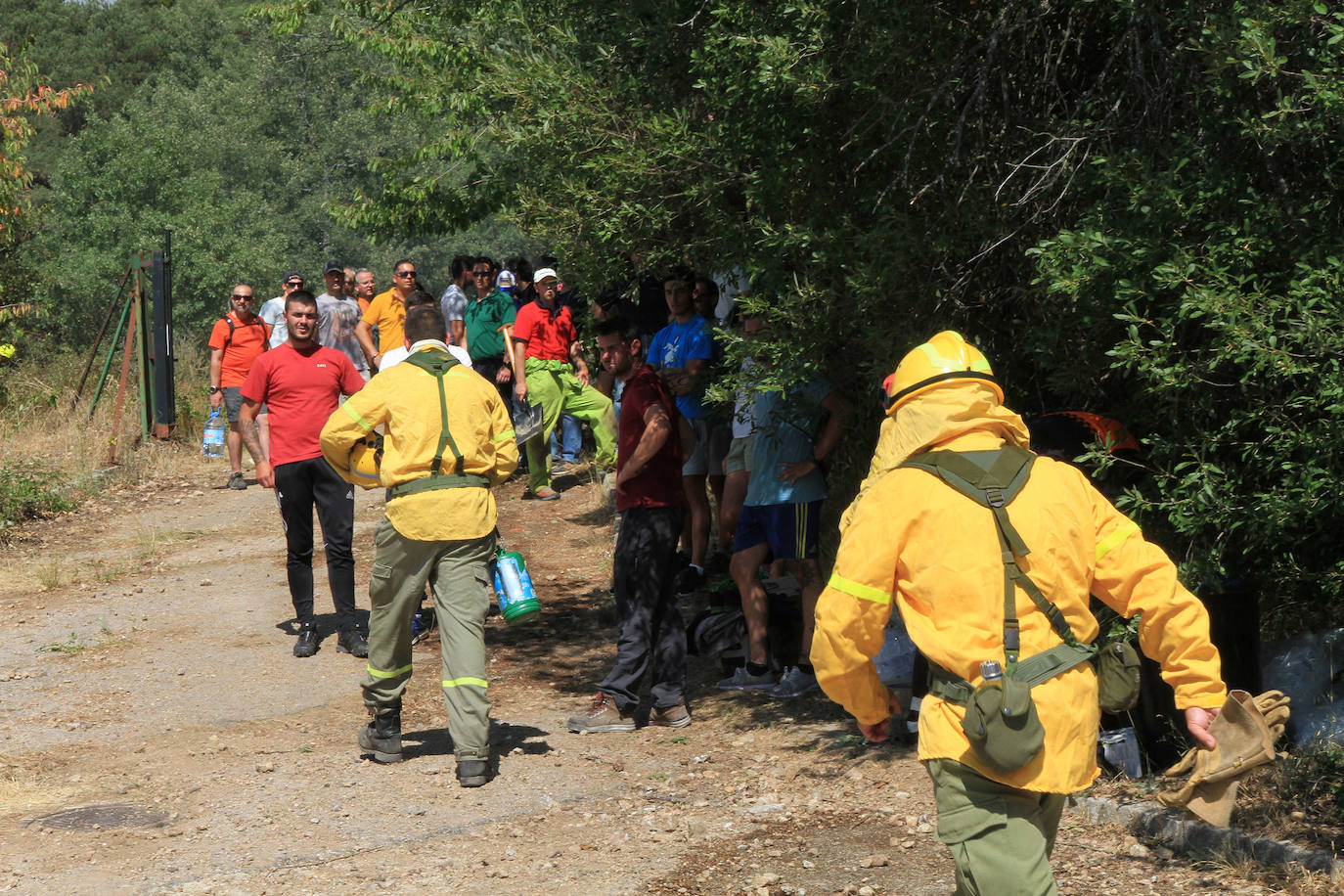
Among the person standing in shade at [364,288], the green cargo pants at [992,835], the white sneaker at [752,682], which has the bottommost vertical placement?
the white sneaker at [752,682]

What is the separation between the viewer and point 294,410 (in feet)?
26.7

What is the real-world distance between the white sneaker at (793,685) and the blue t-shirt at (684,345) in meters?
1.80

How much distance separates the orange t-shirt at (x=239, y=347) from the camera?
13.5 m

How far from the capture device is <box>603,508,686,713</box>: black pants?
677 cm

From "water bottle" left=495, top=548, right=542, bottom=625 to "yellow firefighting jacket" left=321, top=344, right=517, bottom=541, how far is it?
14.4 inches

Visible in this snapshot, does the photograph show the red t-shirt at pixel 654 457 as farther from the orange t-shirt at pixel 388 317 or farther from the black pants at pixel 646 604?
the orange t-shirt at pixel 388 317

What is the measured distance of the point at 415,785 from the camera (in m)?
6.08

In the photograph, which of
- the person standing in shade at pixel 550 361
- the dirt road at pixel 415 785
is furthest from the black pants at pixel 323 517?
the person standing in shade at pixel 550 361

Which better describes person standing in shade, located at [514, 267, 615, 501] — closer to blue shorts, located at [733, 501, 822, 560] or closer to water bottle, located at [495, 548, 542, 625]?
blue shorts, located at [733, 501, 822, 560]

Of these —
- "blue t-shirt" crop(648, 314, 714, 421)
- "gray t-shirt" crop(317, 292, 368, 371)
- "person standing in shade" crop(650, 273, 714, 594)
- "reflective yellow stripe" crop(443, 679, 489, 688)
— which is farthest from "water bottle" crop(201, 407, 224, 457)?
"reflective yellow stripe" crop(443, 679, 489, 688)

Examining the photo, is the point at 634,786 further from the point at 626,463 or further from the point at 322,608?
the point at 322,608

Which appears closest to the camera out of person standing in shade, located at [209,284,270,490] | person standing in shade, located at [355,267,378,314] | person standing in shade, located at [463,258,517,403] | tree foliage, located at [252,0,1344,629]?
tree foliage, located at [252,0,1344,629]

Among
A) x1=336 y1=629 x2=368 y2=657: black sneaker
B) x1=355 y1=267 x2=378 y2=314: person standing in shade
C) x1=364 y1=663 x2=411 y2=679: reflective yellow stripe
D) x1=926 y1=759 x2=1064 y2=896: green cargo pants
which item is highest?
x1=355 y1=267 x2=378 y2=314: person standing in shade

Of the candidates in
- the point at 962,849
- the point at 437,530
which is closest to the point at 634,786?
the point at 437,530
